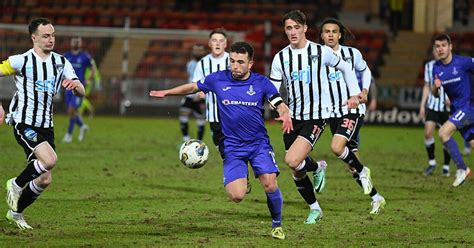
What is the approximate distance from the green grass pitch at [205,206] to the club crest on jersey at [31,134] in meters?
0.90

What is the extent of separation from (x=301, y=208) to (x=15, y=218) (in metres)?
3.64

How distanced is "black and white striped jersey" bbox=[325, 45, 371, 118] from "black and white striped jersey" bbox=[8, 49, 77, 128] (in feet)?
10.1

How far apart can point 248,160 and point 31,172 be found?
7.12ft

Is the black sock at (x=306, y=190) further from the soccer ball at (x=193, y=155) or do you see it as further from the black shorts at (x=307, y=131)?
the soccer ball at (x=193, y=155)

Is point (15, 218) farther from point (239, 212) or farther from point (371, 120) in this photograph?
point (371, 120)

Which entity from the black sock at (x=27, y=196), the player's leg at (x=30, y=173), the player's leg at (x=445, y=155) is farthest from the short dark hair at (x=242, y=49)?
the player's leg at (x=445, y=155)

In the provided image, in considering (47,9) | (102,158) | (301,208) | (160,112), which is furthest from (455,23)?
(301,208)

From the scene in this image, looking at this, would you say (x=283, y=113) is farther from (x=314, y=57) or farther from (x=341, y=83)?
(x=341, y=83)

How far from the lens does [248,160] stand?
9.19m

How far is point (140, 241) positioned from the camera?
28.3 ft

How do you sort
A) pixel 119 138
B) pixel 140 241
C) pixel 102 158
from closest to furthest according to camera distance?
pixel 140 241, pixel 102 158, pixel 119 138

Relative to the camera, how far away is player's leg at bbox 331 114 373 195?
35.6 feet

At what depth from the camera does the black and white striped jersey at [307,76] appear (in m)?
10.1

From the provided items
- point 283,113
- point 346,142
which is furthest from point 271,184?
point 346,142
